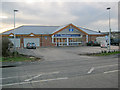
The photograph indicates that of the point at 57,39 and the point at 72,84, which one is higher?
the point at 57,39

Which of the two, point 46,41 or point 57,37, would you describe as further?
point 57,37

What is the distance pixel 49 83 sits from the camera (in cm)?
595

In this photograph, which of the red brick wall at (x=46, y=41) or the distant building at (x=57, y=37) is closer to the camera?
the distant building at (x=57, y=37)

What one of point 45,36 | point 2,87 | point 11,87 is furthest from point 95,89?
point 45,36

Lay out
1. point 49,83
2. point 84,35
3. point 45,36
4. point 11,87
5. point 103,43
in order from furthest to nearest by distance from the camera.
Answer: point 84,35, point 45,36, point 103,43, point 49,83, point 11,87

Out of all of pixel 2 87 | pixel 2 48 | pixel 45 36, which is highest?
pixel 45 36

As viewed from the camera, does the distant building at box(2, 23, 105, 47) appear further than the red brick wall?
No

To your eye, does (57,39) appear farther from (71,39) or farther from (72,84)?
(72,84)

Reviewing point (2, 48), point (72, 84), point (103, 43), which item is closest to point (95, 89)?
point (72, 84)

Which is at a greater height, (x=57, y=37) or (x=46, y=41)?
(x=57, y=37)

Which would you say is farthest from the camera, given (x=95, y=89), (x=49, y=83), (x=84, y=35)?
(x=84, y=35)

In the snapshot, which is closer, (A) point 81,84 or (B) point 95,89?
(B) point 95,89

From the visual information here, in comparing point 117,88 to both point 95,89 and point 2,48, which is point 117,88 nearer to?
point 95,89

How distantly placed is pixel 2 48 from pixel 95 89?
1140 centimetres
